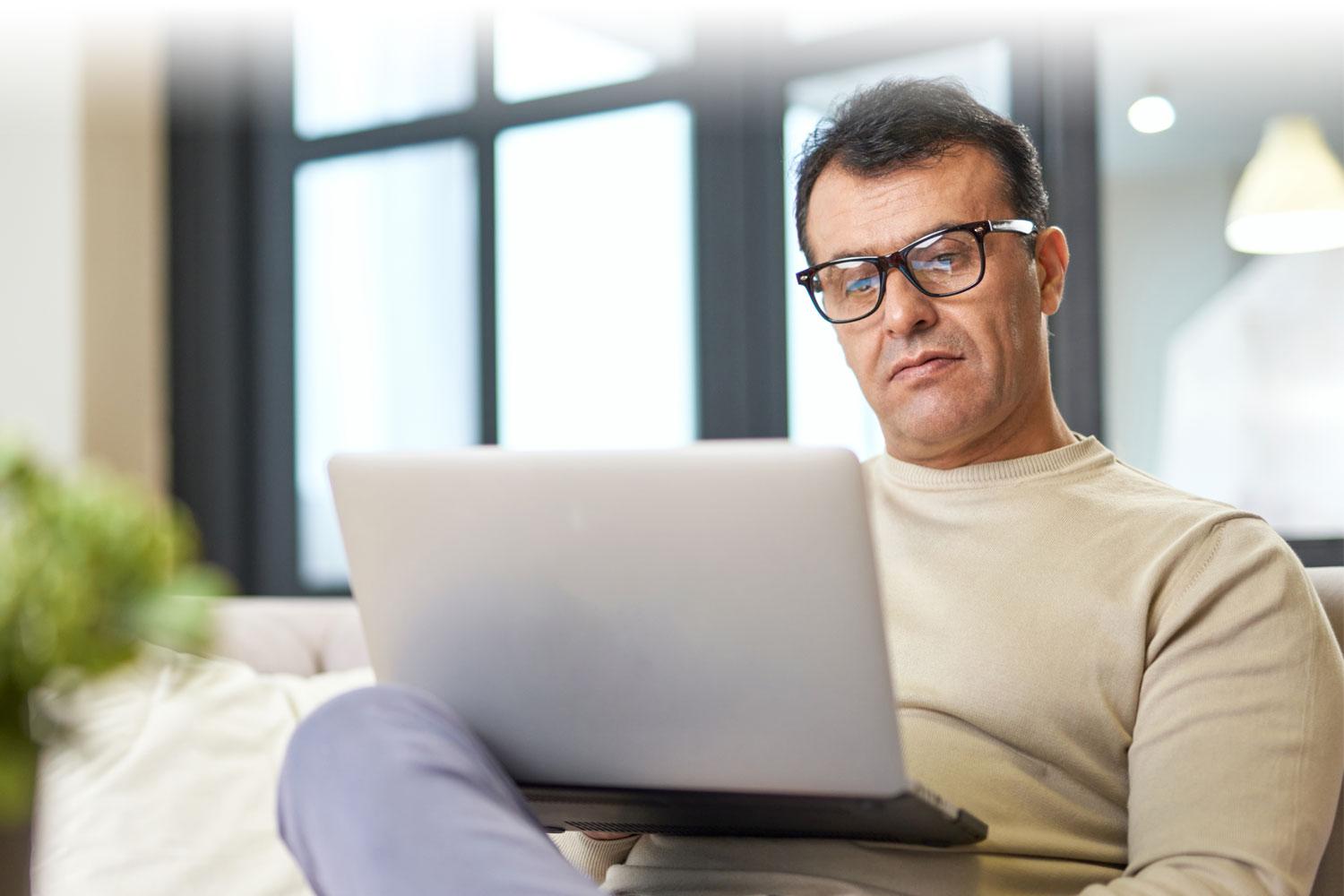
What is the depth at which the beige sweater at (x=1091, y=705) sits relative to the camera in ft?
3.11

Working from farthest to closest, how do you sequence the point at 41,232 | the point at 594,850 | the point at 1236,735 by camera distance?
the point at 41,232, the point at 594,850, the point at 1236,735

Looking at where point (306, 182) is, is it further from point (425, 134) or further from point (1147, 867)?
point (1147, 867)

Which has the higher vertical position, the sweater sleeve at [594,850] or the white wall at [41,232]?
the white wall at [41,232]

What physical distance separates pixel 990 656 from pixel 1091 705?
0.31ft

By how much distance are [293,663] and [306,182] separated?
1.94m

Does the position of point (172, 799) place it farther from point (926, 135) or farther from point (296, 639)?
point (926, 135)

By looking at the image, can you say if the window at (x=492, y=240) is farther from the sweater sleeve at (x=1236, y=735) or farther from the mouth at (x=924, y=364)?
the sweater sleeve at (x=1236, y=735)

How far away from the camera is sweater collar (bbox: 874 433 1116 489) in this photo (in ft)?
4.18

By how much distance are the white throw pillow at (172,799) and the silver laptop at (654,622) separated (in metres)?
0.50

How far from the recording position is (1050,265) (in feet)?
4.60

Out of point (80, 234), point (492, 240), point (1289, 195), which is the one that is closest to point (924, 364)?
point (1289, 195)

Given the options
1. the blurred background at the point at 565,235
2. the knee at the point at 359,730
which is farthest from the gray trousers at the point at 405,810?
the blurred background at the point at 565,235

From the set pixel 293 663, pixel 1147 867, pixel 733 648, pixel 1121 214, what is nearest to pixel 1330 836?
pixel 1147 867

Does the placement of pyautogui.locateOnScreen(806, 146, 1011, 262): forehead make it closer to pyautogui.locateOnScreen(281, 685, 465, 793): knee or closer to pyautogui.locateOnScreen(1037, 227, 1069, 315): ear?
pyautogui.locateOnScreen(1037, 227, 1069, 315): ear
